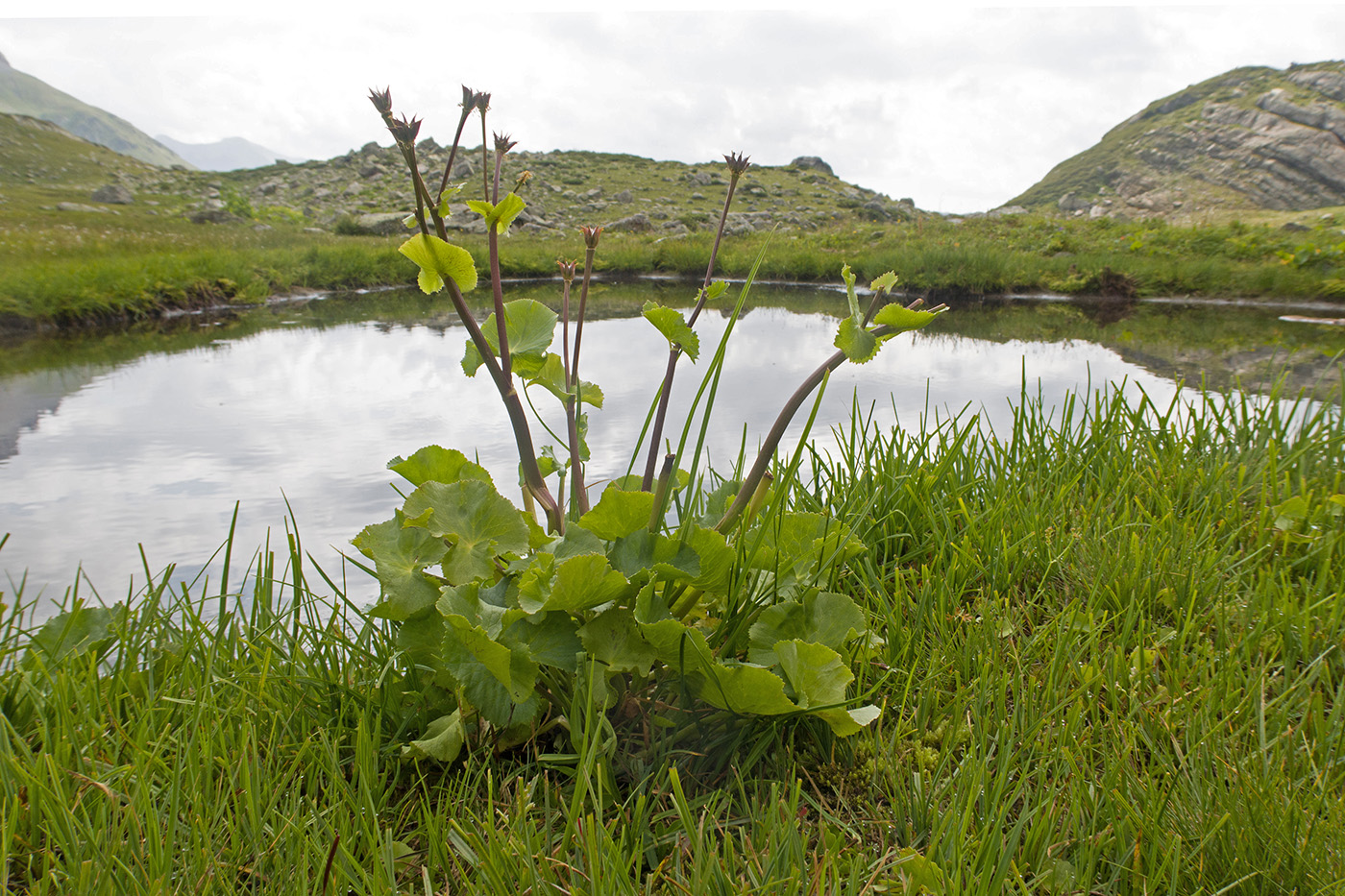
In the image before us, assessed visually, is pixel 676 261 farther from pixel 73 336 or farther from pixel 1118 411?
pixel 1118 411

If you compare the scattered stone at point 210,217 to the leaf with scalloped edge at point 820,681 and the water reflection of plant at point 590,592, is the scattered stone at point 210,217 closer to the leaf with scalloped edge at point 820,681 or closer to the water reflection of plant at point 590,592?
the water reflection of plant at point 590,592

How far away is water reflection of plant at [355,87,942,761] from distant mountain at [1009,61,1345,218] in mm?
31053

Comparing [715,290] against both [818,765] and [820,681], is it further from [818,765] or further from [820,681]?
[818,765]

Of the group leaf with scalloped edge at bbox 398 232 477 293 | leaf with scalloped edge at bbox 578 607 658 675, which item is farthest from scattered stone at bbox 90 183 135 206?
leaf with scalloped edge at bbox 578 607 658 675

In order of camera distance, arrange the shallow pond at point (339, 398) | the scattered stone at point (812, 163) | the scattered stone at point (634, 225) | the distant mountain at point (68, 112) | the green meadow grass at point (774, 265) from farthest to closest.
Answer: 1. the distant mountain at point (68, 112)
2. the scattered stone at point (812, 163)
3. the scattered stone at point (634, 225)
4. the green meadow grass at point (774, 265)
5. the shallow pond at point (339, 398)

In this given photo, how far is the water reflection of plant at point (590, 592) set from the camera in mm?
759

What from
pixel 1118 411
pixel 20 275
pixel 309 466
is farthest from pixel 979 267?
pixel 20 275

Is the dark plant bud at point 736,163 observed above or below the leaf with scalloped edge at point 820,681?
above

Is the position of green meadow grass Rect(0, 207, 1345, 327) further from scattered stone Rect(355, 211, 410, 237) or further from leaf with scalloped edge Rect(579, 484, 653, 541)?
scattered stone Rect(355, 211, 410, 237)

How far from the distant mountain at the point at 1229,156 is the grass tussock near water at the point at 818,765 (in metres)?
30.5

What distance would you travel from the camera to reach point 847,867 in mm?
746

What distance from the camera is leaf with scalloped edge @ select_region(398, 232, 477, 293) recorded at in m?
0.75

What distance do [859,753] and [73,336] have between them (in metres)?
6.56

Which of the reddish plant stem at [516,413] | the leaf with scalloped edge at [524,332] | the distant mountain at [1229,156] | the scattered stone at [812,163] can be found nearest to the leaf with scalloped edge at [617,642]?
the reddish plant stem at [516,413]
